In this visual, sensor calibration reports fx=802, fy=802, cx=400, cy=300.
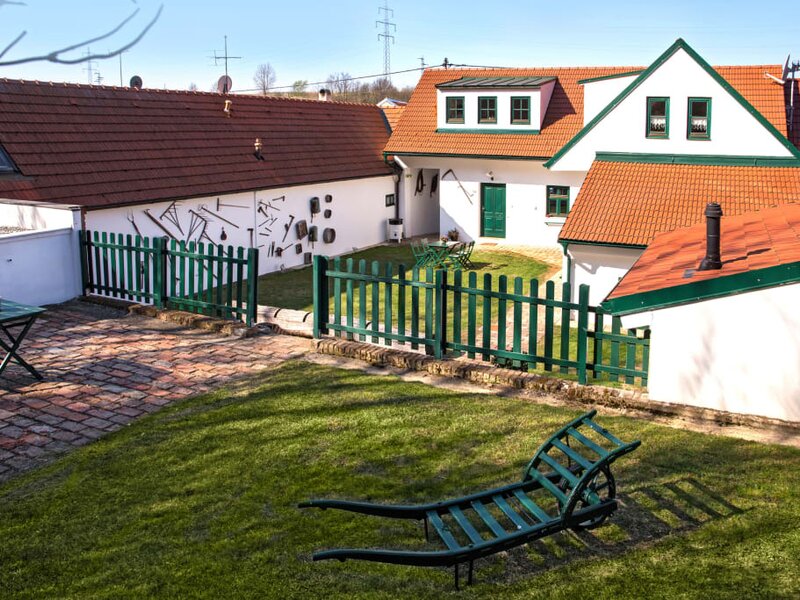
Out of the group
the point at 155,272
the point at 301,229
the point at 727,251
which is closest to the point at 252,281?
the point at 155,272

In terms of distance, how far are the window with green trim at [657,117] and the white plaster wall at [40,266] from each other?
1463 cm

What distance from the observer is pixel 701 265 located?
8.75m

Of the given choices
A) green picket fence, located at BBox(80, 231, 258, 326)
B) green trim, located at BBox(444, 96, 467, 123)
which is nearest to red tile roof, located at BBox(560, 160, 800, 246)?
green picket fence, located at BBox(80, 231, 258, 326)

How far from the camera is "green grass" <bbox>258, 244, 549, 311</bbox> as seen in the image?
19.2 m

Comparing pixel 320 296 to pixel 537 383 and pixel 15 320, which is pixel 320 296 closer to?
pixel 537 383

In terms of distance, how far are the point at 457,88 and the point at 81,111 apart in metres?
13.6

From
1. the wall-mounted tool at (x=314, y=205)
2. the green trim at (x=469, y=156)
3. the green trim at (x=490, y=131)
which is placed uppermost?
the green trim at (x=490, y=131)

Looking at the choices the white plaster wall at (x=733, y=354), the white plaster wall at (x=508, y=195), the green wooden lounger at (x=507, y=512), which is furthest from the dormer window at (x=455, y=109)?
the green wooden lounger at (x=507, y=512)

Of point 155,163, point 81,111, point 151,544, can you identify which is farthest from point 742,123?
point 151,544

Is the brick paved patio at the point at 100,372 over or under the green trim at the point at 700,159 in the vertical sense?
under

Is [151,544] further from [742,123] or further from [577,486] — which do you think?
[742,123]

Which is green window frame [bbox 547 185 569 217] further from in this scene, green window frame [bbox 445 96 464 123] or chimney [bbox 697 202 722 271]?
chimney [bbox 697 202 722 271]

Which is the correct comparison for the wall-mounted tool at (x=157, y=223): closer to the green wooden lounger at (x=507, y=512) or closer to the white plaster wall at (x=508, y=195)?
the white plaster wall at (x=508, y=195)

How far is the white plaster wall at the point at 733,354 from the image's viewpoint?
285 inches
